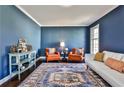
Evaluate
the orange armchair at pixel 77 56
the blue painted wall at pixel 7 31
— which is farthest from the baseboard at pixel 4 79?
the orange armchair at pixel 77 56

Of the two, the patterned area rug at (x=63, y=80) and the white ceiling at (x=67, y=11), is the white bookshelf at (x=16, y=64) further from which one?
the white ceiling at (x=67, y=11)

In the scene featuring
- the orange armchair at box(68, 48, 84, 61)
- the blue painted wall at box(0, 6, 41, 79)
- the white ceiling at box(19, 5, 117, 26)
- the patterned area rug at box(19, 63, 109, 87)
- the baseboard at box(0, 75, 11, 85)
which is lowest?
the patterned area rug at box(19, 63, 109, 87)

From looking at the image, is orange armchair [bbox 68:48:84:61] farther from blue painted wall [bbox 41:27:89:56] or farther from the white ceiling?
the white ceiling

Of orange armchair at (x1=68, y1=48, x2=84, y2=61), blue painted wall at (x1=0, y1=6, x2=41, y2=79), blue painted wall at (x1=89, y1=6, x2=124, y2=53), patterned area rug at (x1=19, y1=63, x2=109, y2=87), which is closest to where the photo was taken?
patterned area rug at (x1=19, y1=63, x2=109, y2=87)

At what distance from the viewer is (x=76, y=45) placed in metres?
9.44

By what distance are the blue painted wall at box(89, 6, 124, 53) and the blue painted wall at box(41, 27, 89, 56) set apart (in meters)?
3.20

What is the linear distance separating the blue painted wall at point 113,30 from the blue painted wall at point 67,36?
3.20 metres

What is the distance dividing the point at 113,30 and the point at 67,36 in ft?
15.5

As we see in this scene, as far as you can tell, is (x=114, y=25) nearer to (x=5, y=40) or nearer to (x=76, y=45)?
(x=5, y=40)

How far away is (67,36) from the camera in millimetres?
9398

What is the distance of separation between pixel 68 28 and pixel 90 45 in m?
1.92

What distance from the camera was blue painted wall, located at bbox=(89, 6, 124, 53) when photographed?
429 cm

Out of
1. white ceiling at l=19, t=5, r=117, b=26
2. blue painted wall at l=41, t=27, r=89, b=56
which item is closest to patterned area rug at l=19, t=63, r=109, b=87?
white ceiling at l=19, t=5, r=117, b=26

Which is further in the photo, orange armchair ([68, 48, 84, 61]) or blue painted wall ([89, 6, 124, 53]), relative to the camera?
orange armchair ([68, 48, 84, 61])
